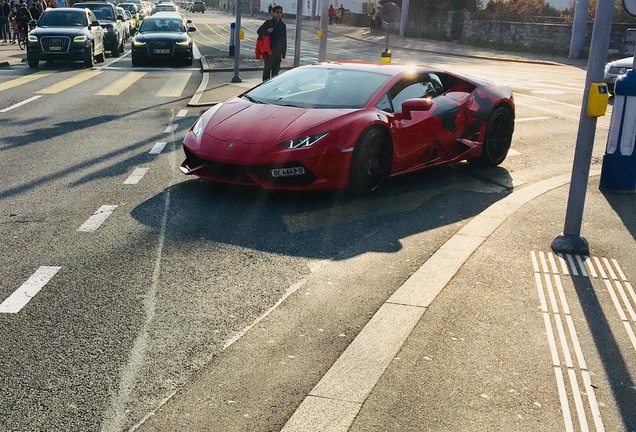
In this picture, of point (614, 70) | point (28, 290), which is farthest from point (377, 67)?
point (614, 70)

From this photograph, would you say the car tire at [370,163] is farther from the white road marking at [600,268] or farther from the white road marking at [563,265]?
the white road marking at [600,268]

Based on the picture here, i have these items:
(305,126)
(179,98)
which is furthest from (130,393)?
(179,98)

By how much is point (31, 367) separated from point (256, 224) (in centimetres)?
348

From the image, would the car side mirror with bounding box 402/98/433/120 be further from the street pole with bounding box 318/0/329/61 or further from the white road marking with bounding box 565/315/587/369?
the street pole with bounding box 318/0/329/61

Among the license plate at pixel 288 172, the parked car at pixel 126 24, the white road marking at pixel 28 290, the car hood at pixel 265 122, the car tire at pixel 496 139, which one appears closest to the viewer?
the white road marking at pixel 28 290

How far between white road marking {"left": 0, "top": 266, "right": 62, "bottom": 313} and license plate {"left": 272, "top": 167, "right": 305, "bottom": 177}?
8.90 feet

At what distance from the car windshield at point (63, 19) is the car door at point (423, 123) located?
1918 centimetres

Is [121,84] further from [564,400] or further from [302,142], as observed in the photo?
[564,400]

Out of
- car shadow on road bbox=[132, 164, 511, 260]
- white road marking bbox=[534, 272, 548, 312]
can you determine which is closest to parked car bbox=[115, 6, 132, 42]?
car shadow on road bbox=[132, 164, 511, 260]

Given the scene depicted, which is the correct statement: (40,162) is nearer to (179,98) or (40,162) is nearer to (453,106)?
(453,106)

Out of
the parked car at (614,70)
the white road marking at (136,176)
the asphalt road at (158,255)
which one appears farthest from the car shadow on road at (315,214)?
the parked car at (614,70)

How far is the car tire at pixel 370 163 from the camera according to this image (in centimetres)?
892

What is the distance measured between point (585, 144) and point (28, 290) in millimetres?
4312

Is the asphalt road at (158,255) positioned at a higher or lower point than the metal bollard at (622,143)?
lower
